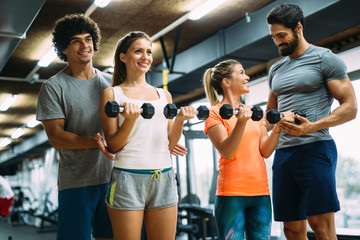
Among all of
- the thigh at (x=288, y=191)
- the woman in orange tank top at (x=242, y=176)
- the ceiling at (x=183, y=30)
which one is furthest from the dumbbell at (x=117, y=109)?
the ceiling at (x=183, y=30)

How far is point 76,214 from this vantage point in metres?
1.67

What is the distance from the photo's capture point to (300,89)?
189 centimetres

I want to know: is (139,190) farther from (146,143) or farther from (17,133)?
(17,133)

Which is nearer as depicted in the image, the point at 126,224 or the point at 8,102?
the point at 126,224

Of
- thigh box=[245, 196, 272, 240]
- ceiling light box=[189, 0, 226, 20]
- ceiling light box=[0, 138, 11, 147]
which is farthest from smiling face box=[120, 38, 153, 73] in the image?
ceiling light box=[0, 138, 11, 147]

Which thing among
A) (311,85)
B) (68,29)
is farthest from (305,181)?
(68,29)

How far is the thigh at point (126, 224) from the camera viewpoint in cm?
148

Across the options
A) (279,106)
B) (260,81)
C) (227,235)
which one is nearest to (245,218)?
→ (227,235)

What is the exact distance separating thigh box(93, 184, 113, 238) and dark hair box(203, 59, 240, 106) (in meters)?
0.83

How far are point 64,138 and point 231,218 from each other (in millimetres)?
863

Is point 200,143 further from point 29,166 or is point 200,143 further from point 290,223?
point 29,166

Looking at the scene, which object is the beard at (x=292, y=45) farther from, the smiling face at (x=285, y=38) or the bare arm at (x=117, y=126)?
the bare arm at (x=117, y=126)

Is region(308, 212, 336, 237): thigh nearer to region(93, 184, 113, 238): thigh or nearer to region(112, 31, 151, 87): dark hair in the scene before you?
region(93, 184, 113, 238): thigh

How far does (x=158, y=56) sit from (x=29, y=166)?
14083 mm
